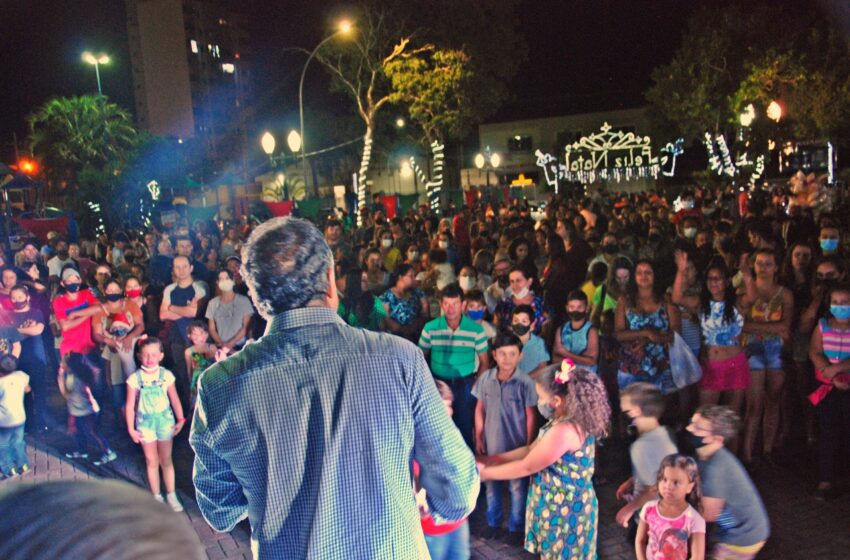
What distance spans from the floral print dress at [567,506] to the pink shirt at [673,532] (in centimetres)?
42

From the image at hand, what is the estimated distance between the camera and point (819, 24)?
27.5 meters

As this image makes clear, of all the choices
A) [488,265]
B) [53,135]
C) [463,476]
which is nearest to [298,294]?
[463,476]

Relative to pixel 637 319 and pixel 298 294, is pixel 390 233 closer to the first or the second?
pixel 637 319

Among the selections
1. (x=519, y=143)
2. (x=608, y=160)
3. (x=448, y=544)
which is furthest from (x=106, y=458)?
(x=519, y=143)

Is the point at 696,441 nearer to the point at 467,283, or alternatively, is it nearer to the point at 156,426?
the point at 467,283

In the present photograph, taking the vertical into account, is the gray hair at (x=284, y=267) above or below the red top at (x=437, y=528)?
above

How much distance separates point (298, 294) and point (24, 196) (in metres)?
65.0

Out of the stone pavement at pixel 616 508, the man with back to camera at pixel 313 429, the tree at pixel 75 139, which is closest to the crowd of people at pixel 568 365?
the stone pavement at pixel 616 508

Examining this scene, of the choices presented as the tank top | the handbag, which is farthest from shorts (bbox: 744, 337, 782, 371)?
the tank top

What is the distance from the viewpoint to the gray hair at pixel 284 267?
2.04 metres

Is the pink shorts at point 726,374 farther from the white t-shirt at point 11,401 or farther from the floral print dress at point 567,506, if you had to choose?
the white t-shirt at point 11,401

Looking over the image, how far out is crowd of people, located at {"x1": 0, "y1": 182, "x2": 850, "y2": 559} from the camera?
4.40 metres

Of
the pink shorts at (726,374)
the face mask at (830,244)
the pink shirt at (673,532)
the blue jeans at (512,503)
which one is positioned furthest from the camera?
the face mask at (830,244)

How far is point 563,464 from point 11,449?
537 cm
